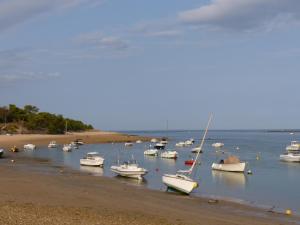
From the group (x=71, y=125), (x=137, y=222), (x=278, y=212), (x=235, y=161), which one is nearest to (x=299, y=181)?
(x=235, y=161)

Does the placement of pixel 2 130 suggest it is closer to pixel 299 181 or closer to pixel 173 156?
pixel 173 156

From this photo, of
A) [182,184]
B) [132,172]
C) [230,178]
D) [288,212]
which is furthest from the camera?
[230,178]

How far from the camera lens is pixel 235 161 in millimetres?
57656

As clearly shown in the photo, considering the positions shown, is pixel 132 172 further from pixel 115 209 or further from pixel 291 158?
pixel 291 158

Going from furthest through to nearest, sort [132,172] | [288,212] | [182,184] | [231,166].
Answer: [231,166] < [132,172] < [182,184] < [288,212]

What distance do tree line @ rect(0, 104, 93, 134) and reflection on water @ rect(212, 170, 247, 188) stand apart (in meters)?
104

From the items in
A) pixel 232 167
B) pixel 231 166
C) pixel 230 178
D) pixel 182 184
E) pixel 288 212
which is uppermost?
pixel 182 184

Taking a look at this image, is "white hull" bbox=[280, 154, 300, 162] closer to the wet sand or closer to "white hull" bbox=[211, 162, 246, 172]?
"white hull" bbox=[211, 162, 246, 172]

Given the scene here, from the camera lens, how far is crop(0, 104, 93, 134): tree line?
500 feet

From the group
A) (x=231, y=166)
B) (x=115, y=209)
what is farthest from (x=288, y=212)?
(x=231, y=166)

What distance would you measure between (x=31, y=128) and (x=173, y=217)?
136108 mm

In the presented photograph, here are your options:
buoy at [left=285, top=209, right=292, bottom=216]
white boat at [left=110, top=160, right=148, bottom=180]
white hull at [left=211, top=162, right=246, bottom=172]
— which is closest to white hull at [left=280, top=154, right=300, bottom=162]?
white hull at [left=211, top=162, right=246, bottom=172]

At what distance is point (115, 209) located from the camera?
74.9ft

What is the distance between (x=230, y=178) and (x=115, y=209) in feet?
95.7
